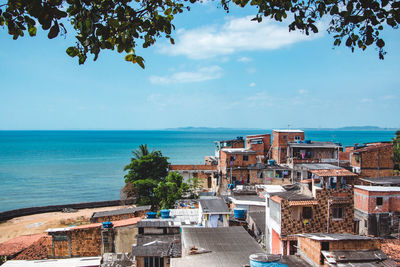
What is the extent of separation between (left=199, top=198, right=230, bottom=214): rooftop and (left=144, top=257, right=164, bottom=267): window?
5.27 meters

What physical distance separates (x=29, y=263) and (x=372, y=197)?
2287 centimetres

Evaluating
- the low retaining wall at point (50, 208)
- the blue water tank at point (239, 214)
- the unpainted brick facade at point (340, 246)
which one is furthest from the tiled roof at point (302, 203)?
the low retaining wall at point (50, 208)

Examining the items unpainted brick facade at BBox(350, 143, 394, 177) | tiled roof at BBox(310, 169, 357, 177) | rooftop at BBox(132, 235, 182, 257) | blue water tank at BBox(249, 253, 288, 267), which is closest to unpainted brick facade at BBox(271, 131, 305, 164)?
unpainted brick facade at BBox(350, 143, 394, 177)

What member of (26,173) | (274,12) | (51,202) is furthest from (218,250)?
(26,173)

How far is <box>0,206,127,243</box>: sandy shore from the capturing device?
1505 inches

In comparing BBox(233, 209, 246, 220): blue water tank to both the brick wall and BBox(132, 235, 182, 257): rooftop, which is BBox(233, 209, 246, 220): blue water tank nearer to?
the brick wall

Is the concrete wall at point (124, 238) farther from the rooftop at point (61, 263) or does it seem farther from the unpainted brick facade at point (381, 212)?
the unpainted brick facade at point (381, 212)

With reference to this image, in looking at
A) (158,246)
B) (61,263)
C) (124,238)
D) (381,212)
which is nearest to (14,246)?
(61,263)

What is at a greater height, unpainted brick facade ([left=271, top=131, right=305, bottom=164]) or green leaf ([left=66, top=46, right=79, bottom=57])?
green leaf ([left=66, top=46, right=79, bottom=57])

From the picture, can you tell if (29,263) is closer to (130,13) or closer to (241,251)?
(241,251)

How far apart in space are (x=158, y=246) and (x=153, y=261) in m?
0.90

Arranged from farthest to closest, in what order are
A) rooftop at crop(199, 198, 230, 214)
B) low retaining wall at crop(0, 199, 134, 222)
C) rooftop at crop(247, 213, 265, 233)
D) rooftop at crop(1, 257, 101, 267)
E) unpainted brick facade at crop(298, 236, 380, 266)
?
low retaining wall at crop(0, 199, 134, 222) < rooftop at crop(247, 213, 265, 233) < rooftop at crop(199, 198, 230, 214) < rooftop at crop(1, 257, 101, 267) < unpainted brick facade at crop(298, 236, 380, 266)

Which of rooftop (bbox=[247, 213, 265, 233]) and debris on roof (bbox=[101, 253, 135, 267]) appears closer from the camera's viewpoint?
debris on roof (bbox=[101, 253, 135, 267])

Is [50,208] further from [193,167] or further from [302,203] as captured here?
[302,203]
